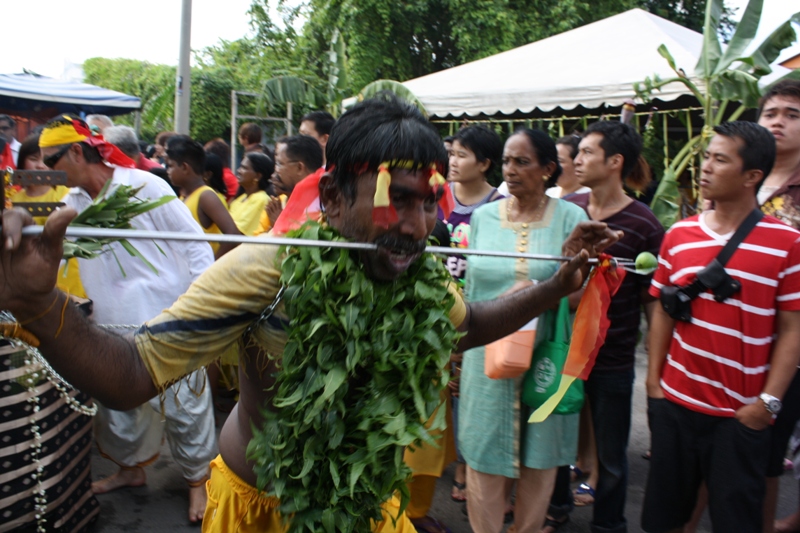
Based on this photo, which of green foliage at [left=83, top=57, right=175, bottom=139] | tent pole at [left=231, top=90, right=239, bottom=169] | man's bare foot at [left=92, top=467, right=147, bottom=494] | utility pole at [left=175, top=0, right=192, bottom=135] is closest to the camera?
man's bare foot at [left=92, top=467, right=147, bottom=494]

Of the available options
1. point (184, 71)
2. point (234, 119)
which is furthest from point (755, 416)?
point (234, 119)

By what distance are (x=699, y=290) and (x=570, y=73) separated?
652 cm

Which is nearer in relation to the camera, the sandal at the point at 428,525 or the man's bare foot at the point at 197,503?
the sandal at the point at 428,525

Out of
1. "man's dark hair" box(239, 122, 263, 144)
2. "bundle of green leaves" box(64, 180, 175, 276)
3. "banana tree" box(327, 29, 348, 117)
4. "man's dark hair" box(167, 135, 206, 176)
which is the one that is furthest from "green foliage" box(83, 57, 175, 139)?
"bundle of green leaves" box(64, 180, 175, 276)

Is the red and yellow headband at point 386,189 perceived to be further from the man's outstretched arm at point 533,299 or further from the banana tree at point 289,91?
the banana tree at point 289,91

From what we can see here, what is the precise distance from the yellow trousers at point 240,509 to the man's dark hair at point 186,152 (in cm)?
331

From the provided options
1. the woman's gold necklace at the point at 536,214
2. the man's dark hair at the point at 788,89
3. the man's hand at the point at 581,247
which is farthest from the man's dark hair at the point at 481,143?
the man's hand at the point at 581,247

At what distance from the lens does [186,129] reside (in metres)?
9.20

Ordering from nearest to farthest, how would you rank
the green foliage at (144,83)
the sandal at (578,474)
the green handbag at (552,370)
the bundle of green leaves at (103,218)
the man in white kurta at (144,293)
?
the bundle of green leaves at (103,218)
the green handbag at (552,370)
the man in white kurta at (144,293)
the sandal at (578,474)
the green foliage at (144,83)

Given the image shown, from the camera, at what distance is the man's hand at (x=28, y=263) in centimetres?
132

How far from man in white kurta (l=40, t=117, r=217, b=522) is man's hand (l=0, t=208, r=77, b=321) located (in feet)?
7.23

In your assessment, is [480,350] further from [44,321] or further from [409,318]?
[44,321]

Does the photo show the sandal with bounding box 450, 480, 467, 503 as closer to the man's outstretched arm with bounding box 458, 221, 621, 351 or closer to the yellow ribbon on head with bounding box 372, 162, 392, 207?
the man's outstretched arm with bounding box 458, 221, 621, 351

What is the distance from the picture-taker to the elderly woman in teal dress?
10.6ft
